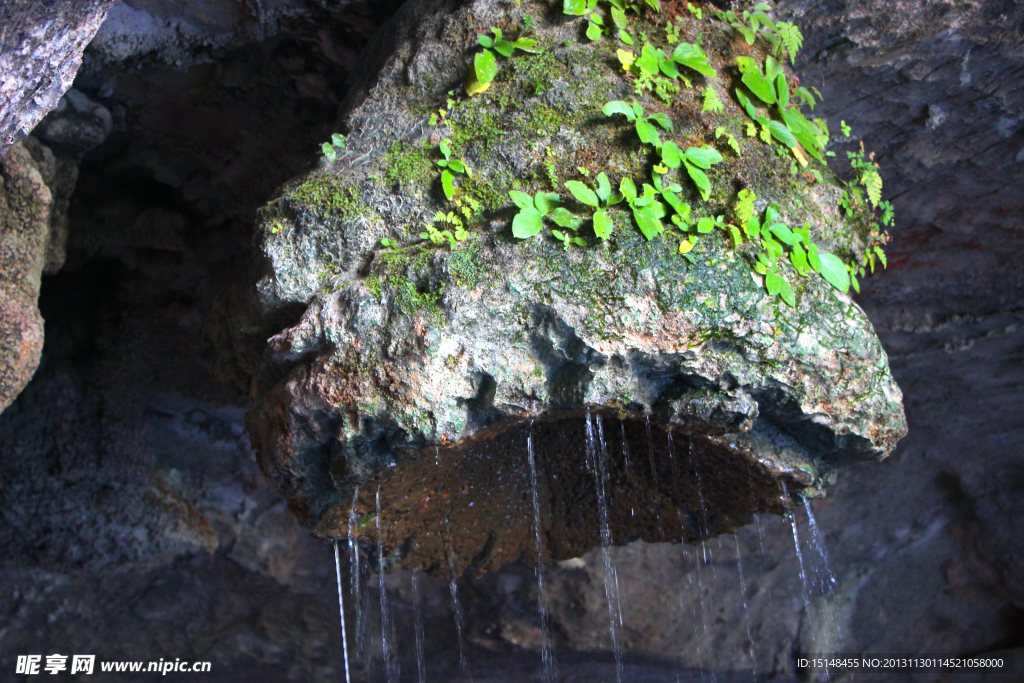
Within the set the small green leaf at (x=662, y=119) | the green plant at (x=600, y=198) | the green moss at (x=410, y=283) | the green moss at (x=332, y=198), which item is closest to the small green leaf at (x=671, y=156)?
the small green leaf at (x=662, y=119)

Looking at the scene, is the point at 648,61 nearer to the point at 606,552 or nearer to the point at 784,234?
the point at 784,234

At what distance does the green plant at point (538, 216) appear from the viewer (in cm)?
247

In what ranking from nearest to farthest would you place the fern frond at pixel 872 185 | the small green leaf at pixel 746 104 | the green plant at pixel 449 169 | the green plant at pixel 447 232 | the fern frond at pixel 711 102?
1. the green plant at pixel 447 232
2. the green plant at pixel 449 169
3. the fern frond at pixel 711 102
4. the small green leaf at pixel 746 104
5. the fern frond at pixel 872 185

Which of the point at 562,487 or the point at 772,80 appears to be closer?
the point at 772,80

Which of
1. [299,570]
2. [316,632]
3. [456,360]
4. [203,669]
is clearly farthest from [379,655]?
[456,360]

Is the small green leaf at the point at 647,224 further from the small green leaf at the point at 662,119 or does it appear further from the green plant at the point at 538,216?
the small green leaf at the point at 662,119

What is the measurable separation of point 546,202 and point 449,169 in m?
0.41

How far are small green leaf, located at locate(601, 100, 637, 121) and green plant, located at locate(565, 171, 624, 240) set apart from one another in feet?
0.85

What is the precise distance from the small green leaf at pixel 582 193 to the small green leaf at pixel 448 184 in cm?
43

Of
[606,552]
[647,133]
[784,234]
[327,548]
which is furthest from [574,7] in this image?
[327,548]

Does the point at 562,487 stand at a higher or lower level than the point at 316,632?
higher

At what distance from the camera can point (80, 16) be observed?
2021 mm

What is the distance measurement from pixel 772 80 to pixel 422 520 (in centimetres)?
246

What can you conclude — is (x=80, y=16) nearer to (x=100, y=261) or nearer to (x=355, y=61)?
(x=355, y=61)
